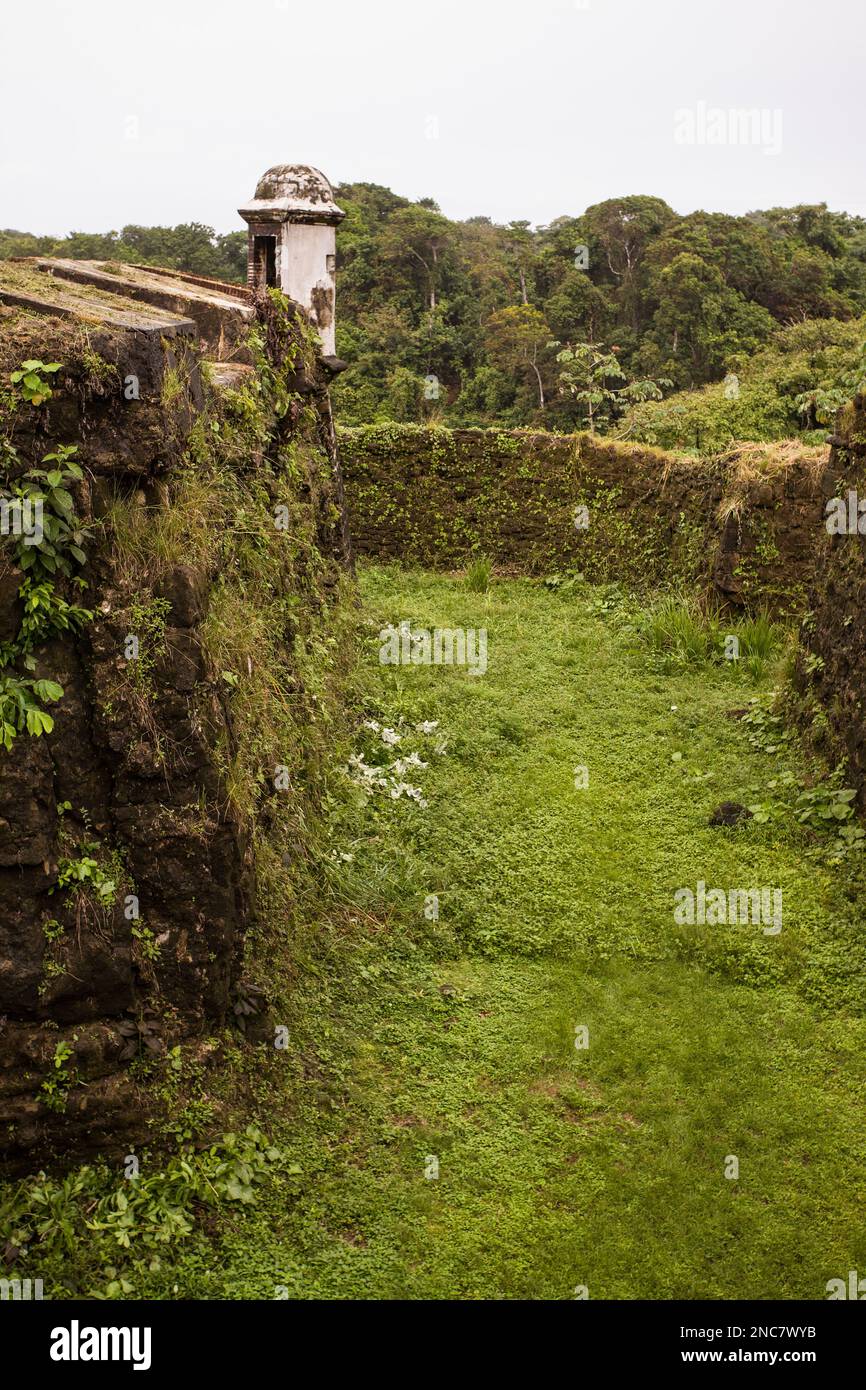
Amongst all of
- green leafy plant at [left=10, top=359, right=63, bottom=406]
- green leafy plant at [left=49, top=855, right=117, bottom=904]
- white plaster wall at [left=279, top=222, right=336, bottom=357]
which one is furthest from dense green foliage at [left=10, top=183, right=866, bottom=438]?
green leafy plant at [left=49, top=855, right=117, bottom=904]

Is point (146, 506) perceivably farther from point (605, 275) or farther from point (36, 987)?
point (605, 275)

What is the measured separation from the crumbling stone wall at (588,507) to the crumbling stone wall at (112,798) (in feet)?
27.5

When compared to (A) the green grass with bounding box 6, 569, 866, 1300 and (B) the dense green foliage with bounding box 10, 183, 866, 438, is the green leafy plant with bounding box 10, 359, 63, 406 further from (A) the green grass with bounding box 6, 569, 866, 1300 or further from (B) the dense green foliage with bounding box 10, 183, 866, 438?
(B) the dense green foliage with bounding box 10, 183, 866, 438

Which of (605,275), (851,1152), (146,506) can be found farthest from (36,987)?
(605,275)

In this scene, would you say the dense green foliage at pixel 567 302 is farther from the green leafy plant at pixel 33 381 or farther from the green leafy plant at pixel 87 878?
the green leafy plant at pixel 87 878

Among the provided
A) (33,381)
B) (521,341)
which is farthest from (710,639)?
(521,341)

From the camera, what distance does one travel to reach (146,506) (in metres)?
5.14

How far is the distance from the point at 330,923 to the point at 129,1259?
2536mm

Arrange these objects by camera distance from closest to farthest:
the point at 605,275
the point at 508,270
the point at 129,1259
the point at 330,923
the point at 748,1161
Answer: the point at 129,1259, the point at 748,1161, the point at 330,923, the point at 605,275, the point at 508,270

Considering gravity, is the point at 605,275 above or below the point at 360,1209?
above

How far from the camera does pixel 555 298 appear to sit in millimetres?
Answer: 31609

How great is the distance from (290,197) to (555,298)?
16.8 metres

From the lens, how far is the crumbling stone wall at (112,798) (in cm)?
471

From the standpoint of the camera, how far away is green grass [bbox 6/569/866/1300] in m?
4.97
